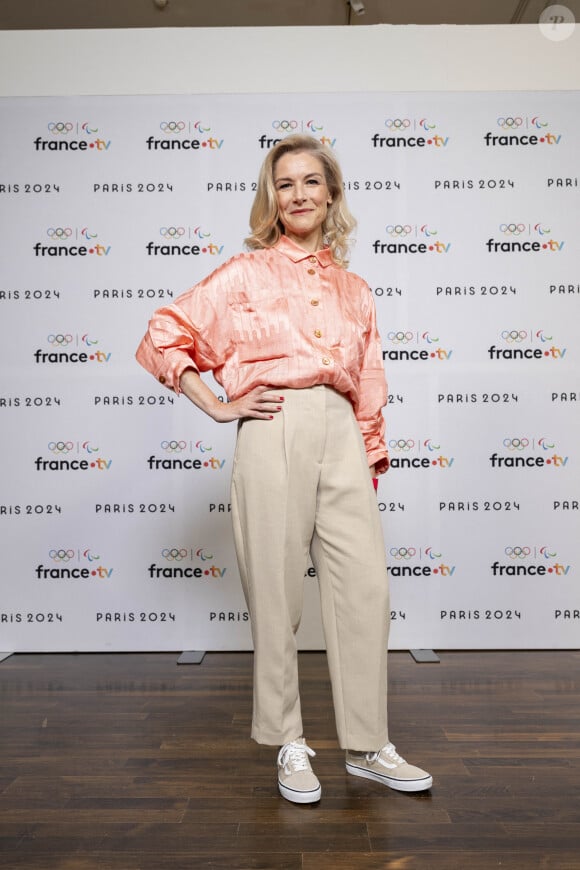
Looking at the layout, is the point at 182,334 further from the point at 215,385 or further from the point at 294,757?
the point at 215,385

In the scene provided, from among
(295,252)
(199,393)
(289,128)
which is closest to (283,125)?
(289,128)

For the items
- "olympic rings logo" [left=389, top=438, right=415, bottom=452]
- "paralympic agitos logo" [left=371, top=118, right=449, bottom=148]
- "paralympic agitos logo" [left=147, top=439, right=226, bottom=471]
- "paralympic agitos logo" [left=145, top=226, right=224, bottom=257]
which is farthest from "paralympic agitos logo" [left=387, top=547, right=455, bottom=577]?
"paralympic agitos logo" [left=371, top=118, right=449, bottom=148]

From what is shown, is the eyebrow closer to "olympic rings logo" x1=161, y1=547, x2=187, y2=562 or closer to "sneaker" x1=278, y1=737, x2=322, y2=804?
"sneaker" x1=278, y1=737, x2=322, y2=804

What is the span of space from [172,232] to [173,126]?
1.58ft

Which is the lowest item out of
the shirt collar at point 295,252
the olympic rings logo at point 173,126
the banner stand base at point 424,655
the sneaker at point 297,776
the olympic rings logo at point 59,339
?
the banner stand base at point 424,655

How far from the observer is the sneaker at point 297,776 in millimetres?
1746

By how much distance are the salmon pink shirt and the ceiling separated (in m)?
2.78

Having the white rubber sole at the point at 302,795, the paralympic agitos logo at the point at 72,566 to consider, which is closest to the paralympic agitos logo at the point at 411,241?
the paralympic agitos logo at the point at 72,566

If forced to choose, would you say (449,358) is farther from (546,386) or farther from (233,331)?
(233,331)

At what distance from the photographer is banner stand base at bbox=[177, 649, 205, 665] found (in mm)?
3064

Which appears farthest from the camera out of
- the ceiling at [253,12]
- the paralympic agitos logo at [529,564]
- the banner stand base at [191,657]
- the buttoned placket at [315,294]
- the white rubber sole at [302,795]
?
the ceiling at [253,12]

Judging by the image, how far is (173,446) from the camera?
129 inches

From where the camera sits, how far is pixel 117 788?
185 cm

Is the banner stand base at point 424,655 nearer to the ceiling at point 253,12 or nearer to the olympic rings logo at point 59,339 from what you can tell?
the olympic rings logo at point 59,339
